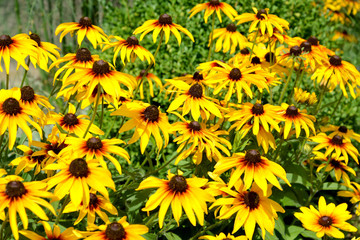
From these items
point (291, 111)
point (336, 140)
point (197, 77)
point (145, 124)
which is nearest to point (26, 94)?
point (145, 124)

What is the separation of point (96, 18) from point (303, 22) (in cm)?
198

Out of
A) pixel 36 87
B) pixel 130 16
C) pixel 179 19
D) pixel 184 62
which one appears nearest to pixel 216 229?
pixel 184 62

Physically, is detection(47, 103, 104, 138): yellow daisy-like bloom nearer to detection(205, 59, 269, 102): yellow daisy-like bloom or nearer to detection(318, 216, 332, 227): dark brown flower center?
detection(205, 59, 269, 102): yellow daisy-like bloom

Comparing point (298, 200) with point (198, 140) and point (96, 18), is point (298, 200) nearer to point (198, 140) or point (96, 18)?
point (198, 140)

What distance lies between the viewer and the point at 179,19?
3561 millimetres

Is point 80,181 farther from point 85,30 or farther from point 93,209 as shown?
point 85,30

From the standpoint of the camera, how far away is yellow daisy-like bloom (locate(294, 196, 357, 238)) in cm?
196

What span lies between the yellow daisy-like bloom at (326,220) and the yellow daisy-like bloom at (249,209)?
0.32m

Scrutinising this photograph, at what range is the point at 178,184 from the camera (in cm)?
162

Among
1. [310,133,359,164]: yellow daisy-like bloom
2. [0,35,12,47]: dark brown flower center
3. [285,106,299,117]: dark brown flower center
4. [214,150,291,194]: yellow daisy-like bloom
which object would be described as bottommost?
[310,133,359,164]: yellow daisy-like bloom

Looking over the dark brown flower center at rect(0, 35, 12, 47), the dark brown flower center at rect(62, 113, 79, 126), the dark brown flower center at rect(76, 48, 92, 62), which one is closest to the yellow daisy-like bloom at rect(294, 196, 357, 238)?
the dark brown flower center at rect(62, 113, 79, 126)

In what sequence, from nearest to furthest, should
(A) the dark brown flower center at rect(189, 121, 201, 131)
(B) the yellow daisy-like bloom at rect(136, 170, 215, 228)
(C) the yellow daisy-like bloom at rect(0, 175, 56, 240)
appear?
(C) the yellow daisy-like bloom at rect(0, 175, 56, 240) < (B) the yellow daisy-like bloom at rect(136, 170, 215, 228) < (A) the dark brown flower center at rect(189, 121, 201, 131)

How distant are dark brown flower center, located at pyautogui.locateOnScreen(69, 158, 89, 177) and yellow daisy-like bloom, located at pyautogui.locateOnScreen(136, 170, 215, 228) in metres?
0.24

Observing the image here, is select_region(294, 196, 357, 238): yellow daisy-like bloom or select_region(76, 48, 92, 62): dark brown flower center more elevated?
select_region(76, 48, 92, 62): dark brown flower center
